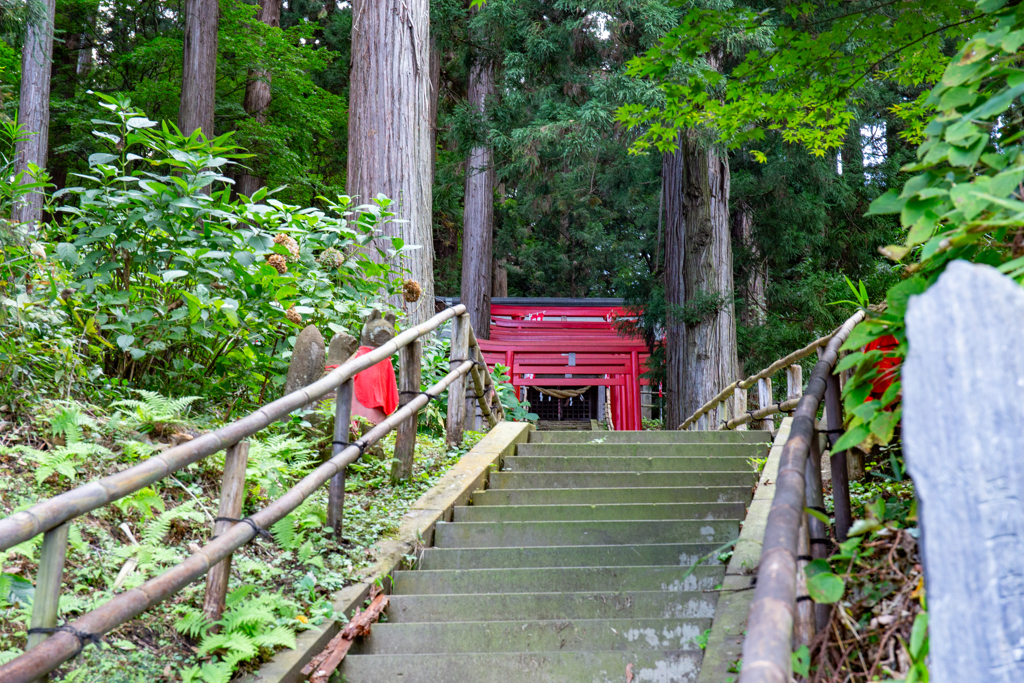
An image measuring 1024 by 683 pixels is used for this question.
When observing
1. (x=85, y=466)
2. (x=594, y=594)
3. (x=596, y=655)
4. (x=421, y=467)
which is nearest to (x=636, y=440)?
(x=421, y=467)

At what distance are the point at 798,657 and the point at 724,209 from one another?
1030cm

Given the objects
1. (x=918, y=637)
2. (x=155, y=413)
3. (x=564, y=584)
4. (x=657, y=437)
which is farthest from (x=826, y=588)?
(x=657, y=437)

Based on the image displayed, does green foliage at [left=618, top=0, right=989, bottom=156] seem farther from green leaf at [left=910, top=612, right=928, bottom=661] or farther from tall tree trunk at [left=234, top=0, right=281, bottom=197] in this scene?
tall tree trunk at [left=234, top=0, right=281, bottom=197]

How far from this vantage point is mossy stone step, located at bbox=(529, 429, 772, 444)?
679 centimetres

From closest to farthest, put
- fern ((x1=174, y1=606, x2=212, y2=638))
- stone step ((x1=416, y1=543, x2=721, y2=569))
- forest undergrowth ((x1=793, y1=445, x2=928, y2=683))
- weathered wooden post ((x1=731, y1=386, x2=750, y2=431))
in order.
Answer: forest undergrowth ((x1=793, y1=445, x2=928, y2=683)) → fern ((x1=174, y1=606, x2=212, y2=638)) → stone step ((x1=416, y1=543, x2=721, y2=569)) → weathered wooden post ((x1=731, y1=386, x2=750, y2=431))

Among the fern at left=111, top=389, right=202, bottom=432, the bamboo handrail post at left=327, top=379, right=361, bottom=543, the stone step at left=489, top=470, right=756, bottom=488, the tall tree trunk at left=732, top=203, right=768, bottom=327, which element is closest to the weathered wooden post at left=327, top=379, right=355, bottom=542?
the bamboo handrail post at left=327, top=379, right=361, bottom=543

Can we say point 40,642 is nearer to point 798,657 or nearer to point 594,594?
point 798,657

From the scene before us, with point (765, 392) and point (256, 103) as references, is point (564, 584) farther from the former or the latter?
point (256, 103)

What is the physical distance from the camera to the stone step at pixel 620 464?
5.84 m

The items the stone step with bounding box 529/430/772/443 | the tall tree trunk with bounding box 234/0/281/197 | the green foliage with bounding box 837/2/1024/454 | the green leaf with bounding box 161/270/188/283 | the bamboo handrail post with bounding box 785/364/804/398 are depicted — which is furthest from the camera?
the tall tree trunk with bounding box 234/0/281/197

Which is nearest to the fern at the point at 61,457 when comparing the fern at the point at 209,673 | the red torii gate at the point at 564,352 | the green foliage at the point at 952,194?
the fern at the point at 209,673

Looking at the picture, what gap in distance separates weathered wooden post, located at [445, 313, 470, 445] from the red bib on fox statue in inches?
38.3

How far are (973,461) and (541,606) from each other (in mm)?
2787

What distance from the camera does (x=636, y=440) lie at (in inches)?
271
